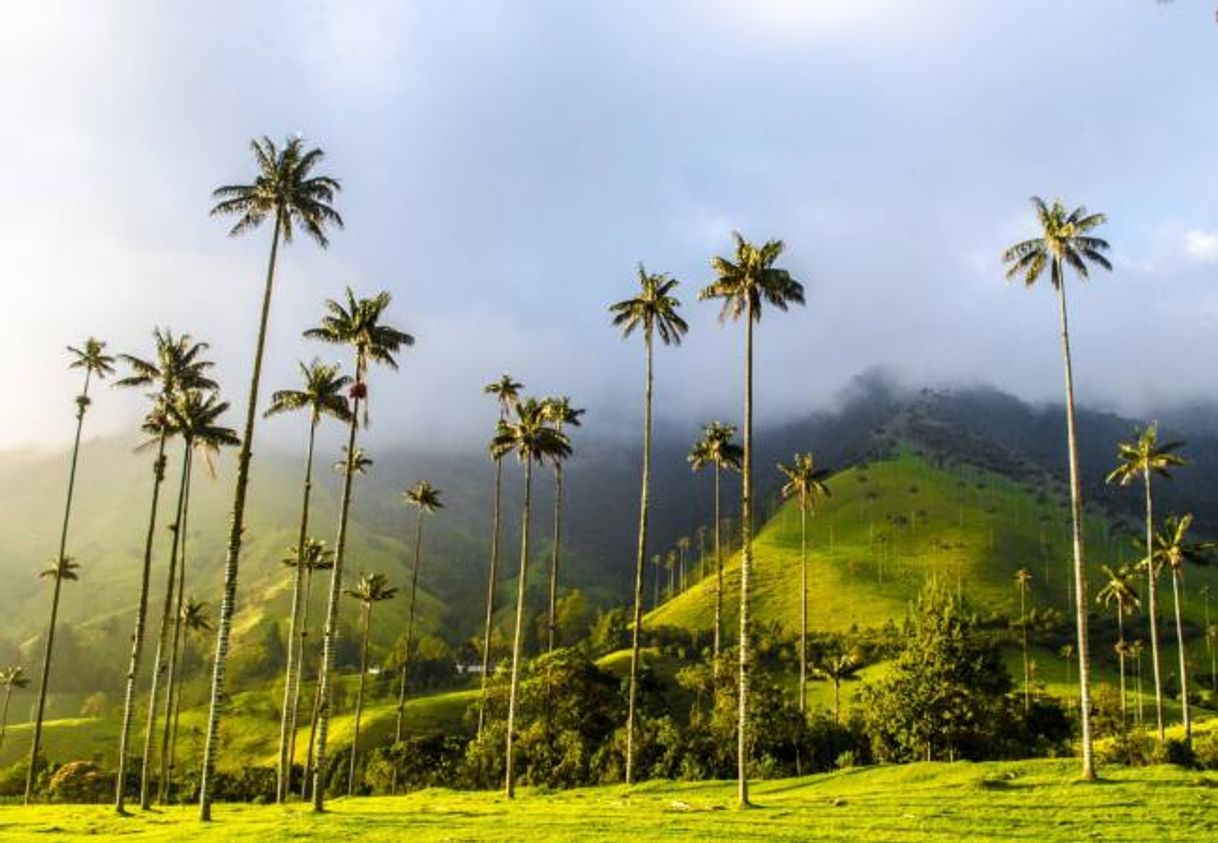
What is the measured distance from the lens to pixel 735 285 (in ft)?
171

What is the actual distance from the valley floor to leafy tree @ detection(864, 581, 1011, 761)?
67.0 ft

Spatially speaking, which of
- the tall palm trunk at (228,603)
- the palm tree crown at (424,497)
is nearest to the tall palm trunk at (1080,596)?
the tall palm trunk at (228,603)

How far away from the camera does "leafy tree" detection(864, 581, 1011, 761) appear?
76.1 meters

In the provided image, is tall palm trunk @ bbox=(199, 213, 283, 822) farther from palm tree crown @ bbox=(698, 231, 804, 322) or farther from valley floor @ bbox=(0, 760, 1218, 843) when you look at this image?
palm tree crown @ bbox=(698, 231, 804, 322)

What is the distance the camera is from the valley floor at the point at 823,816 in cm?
3559

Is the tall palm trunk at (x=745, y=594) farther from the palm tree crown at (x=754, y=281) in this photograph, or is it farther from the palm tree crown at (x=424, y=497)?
the palm tree crown at (x=424, y=497)

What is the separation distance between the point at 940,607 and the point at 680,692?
74728mm

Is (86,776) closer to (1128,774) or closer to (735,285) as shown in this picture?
(735,285)

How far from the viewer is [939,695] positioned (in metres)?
75.9

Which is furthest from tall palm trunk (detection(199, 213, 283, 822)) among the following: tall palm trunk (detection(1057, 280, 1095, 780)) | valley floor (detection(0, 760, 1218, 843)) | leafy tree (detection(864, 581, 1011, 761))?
leafy tree (detection(864, 581, 1011, 761))

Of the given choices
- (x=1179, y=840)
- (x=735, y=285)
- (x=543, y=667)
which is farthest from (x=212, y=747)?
(x=543, y=667)

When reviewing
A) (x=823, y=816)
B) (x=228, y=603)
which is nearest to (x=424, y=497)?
(x=228, y=603)

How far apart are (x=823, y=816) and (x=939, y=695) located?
132 ft

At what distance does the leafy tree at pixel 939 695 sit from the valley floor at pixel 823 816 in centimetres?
2042
